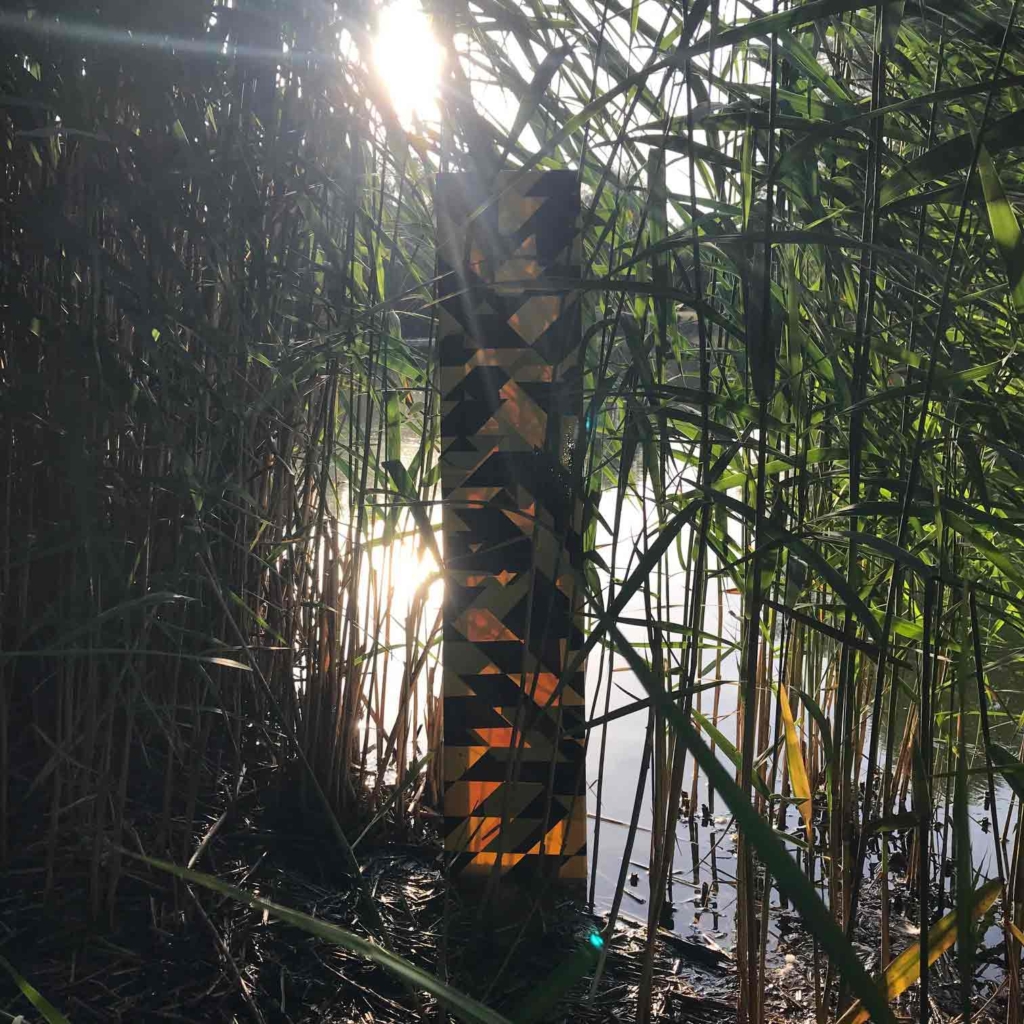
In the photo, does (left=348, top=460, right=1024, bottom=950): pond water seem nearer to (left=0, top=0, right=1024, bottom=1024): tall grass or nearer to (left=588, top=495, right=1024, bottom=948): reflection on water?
(left=588, top=495, right=1024, bottom=948): reflection on water

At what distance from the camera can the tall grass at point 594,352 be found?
0.60 m

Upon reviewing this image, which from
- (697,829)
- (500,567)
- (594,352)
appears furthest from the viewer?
(697,829)

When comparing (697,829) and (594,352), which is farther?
Result: (697,829)

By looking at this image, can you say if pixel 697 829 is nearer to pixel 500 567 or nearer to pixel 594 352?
pixel 500 567

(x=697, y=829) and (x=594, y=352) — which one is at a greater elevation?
(x=594, y=352)

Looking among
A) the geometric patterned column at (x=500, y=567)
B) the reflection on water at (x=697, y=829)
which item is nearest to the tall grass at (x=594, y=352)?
the geometric patterned column at (x=500, y=567)

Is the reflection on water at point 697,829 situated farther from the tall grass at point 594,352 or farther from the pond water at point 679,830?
the tall grass at point 594,352

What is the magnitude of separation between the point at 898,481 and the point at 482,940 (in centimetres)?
58

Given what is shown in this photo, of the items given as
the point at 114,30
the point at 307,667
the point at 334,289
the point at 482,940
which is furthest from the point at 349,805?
the point at 114,30

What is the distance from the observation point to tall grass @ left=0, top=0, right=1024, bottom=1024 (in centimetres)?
60

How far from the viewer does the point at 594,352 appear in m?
1.14

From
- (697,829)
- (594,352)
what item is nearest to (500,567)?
(594,352)

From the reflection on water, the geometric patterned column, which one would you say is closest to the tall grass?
the geometric patterned column

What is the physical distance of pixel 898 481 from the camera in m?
0.68
